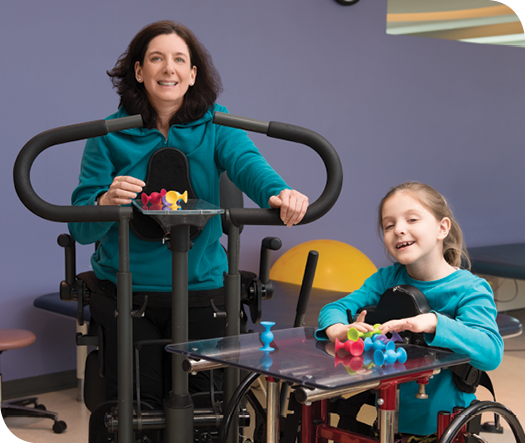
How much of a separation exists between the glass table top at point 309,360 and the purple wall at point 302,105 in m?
2.16

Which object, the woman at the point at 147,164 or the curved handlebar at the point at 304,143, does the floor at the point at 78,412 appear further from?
the curved handlebar at the point at 304,143

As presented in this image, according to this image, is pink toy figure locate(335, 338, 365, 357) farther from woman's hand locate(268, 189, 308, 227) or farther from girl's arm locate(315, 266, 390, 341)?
woman's hand locate(268, 189, 308, 227)

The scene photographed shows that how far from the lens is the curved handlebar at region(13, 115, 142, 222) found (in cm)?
129

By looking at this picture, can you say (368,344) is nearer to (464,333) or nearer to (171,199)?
(464,333)

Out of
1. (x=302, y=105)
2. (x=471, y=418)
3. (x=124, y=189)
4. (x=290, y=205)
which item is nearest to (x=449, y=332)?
(x=471, y=418)

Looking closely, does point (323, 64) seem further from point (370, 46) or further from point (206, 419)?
point (206, 419)

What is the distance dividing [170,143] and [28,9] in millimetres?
1881

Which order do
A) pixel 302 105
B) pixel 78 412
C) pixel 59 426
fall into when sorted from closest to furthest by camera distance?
→ pixel 59 426 < pixel 78 412 < pixel 302 105

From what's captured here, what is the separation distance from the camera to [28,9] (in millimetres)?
3072

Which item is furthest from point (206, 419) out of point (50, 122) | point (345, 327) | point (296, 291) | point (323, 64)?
point (323, 64)

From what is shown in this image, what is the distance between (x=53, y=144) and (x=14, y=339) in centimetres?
172

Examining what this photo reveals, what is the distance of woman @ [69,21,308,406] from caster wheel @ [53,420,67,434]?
4.02ft

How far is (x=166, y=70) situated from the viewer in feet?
5.20

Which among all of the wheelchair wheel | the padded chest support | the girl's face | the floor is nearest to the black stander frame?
the padded chest support
